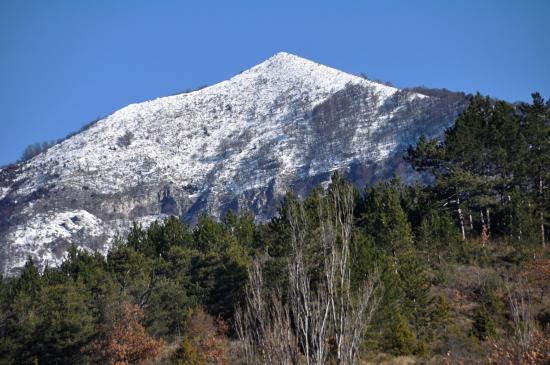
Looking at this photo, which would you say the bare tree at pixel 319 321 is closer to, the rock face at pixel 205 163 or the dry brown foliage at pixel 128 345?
the dry brown foliage at pixel 128 345

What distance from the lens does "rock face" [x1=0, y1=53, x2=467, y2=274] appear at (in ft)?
489

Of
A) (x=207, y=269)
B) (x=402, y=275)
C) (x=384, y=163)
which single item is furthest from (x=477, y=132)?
(x=384, y=163)

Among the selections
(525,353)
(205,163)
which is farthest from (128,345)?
(205,163)

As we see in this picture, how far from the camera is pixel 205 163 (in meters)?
176

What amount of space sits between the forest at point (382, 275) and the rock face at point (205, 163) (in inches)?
3477

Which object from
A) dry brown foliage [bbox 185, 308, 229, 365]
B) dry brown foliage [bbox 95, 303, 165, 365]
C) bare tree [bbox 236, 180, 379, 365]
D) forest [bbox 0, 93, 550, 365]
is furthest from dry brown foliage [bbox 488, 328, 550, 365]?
dry brown foliage [bbox 95, 303, 165, 365]

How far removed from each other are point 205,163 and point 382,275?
146 metres

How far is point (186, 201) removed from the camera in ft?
525

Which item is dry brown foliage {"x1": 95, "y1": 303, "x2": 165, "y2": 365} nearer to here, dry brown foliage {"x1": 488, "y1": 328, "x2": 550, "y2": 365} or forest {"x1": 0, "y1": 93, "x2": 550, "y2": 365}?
forest {"x1": 0, "y1": 93, "x2": 550, "y2": 365}

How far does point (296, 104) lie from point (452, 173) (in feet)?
483

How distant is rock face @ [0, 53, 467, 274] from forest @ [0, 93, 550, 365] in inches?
3477

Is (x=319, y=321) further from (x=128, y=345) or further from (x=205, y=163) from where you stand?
(x=205, y=163)

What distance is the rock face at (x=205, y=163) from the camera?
489 ft

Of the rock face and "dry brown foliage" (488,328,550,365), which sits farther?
the rock face
